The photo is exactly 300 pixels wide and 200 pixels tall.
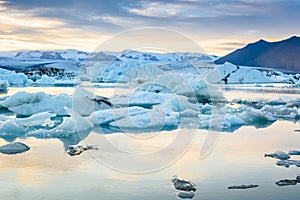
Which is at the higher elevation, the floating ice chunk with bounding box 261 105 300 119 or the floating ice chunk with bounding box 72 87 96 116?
the floating ice chunk with bounding box 261 105 300 119

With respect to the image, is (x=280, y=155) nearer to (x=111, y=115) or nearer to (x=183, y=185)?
(x=183, y=185)

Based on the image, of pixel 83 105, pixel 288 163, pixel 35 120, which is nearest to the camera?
pixel 288 163

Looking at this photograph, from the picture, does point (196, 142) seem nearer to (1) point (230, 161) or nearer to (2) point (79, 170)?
(1) point (230, 161)

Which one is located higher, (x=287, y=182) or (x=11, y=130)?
(x=11, y=130)

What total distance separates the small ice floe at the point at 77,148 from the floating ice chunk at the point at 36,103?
469 centimetres

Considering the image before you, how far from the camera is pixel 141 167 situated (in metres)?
5.84

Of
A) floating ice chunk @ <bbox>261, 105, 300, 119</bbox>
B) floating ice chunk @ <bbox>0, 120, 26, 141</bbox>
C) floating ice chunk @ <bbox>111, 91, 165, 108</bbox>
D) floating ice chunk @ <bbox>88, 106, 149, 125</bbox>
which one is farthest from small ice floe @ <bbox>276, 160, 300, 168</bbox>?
floating ice chunk @ <bbox>111, 91, 165, 108</bbox>

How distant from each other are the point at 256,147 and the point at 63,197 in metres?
4.04

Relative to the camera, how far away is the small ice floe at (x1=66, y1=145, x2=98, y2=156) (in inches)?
262

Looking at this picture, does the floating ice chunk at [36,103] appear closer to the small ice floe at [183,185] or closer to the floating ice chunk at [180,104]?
the floating ice chunk at [180,104]

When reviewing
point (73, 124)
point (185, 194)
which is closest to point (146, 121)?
point (73, 124)

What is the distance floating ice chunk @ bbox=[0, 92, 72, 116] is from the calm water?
3.59 metres

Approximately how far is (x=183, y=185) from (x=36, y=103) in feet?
25.3

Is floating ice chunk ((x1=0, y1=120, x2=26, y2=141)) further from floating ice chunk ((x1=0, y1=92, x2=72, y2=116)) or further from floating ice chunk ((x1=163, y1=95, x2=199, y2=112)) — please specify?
floating ice chunk ((x1=163, y1=95, x2=199, y2=112))
